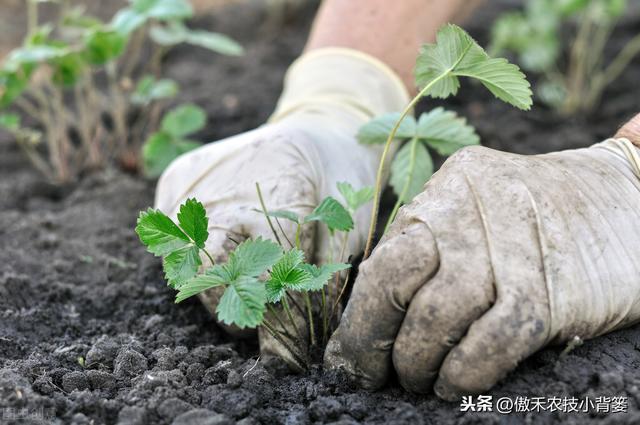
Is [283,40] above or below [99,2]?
below

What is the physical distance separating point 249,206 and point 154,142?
33.2 inches

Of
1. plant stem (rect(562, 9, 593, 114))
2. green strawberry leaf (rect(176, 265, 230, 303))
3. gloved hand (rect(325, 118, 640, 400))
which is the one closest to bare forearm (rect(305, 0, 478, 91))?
plant stem (rect(562, 9, 593, 114))

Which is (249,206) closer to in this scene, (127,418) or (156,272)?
(156,272)

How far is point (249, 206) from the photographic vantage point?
1628 millimetres

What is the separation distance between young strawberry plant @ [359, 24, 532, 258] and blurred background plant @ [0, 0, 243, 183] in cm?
87

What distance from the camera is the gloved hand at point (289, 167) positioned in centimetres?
161

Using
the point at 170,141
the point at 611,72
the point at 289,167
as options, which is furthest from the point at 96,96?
the point at 611,72

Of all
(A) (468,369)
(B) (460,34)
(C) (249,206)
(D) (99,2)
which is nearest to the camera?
(A) (468,369)

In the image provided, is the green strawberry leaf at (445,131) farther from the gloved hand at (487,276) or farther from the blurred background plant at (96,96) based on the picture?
the blurred background plant at (96,96)

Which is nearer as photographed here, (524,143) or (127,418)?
(127,418)

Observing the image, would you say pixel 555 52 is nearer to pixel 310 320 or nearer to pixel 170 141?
pixel 170 141

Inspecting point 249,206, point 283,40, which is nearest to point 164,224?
point 249,206

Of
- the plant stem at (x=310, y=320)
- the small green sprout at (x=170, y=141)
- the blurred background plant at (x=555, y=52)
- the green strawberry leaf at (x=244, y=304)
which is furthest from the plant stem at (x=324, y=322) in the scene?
the blurred background plant at (x=555, y=52)

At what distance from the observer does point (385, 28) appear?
7.57ft
